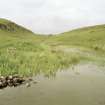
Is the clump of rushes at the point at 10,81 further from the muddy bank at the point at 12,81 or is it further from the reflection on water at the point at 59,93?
the reflection on water at the point at 59,93

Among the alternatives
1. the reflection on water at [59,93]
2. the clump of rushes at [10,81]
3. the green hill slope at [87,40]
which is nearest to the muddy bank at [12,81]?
the clump of rushes at [10,81]

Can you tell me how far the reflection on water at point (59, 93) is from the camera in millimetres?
9336

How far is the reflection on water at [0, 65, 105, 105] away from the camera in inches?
368

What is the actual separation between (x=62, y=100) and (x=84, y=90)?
1.83 meters

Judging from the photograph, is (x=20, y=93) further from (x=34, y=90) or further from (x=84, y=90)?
(x=84, y=90)

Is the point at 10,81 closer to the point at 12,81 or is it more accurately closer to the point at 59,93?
the point at 12,81

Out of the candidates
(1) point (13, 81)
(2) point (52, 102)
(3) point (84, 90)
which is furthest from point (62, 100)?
(1) point (13, 81)

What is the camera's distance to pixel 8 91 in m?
10.8

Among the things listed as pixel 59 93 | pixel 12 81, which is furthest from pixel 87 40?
pixel 59 93

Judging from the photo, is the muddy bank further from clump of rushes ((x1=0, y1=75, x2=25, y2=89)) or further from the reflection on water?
the reflection on water

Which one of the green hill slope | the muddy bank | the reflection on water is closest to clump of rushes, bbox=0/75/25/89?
the muddy bank

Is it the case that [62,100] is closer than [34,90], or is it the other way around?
[62,100]

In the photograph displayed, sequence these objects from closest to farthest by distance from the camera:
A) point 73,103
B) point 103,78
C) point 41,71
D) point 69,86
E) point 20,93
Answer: point 73,103
point 20,93
point 69,86
point 103,78
point 41,71

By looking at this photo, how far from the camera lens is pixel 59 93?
34.2ft
